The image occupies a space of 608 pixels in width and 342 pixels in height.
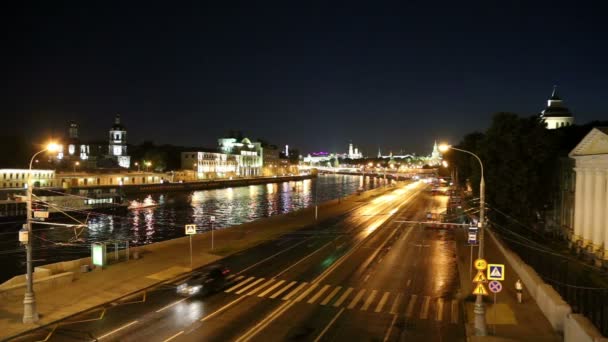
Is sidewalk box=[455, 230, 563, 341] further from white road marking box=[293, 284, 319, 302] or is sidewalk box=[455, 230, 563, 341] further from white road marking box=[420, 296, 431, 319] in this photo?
white road marking box=[293, 284, 319, 302]

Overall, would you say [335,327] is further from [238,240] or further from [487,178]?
[487,178]

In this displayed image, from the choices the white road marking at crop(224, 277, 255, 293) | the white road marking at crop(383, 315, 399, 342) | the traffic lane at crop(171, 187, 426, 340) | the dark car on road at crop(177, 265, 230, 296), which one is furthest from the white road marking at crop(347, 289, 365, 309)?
the dark car on road at crop(177, 265, 230, 296)

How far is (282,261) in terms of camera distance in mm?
31375

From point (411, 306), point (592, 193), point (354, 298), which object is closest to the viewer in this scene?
point (411, 306)

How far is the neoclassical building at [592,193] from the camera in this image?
35.0 metres

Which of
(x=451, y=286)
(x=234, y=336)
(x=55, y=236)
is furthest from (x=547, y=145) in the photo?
(x=55, y=236)

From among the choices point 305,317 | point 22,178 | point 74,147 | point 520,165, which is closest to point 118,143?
point 74,147

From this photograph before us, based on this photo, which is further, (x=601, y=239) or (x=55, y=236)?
(x=55, y=236)

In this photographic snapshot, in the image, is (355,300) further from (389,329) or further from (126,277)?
(126,277)

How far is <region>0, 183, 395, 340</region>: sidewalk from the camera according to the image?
64.2 feet

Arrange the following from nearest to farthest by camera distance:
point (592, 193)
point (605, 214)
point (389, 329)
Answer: point (389, 329) < point (605, 214) < point (592, 193)

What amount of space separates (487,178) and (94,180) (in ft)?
355

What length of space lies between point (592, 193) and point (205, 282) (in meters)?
32.6

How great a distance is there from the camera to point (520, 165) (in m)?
44.6
